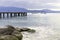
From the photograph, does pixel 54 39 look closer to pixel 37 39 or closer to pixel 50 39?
pixel 50 39

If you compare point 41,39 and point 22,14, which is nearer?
point 41,39

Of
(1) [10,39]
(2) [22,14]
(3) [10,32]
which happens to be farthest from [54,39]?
(2) [22,14]

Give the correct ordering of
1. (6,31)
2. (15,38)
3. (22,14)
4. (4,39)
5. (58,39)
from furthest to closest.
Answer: (22,14)
(58,39)
(6,31)
(15,38)
(4,39)

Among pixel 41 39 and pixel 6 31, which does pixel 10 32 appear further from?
pixel 41 39

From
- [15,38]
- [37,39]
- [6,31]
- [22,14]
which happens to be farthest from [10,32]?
[22,14]

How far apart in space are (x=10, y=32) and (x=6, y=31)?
1.25 feet

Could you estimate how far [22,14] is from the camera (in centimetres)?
10962

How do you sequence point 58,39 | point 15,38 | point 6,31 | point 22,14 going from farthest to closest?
1. point 22,14
2. point 58,39
3. point 6,31
4. point 15,38

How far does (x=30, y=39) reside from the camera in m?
18.2

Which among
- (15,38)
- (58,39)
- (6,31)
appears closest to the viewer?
(15,38)

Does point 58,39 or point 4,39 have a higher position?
point 4,39

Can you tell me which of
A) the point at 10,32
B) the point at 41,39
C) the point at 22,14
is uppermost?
the point at 10,32

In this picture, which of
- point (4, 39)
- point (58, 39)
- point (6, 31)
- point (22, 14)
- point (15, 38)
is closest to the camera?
point (4, 39)

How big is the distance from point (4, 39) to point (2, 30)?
335cm
